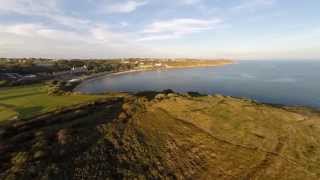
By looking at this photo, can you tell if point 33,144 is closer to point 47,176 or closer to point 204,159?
point 47,176

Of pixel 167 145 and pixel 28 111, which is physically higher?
pixel 167 145

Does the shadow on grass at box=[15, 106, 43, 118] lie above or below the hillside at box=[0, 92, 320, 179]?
below

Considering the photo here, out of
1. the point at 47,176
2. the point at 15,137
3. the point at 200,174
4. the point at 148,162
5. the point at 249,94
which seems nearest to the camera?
the point at 47,176

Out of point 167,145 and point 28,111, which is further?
point 28,111

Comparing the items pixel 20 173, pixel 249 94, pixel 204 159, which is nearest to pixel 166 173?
pixel 204 159

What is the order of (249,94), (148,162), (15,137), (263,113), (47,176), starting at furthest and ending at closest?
(249,94), (263,113), (15,137), (148,162), (47,176)

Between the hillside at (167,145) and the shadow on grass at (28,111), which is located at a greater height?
the hillside at (167,145)

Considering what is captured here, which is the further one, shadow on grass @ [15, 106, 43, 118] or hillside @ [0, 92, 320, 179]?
shadow on grass @ [15, 106, 43, 118]

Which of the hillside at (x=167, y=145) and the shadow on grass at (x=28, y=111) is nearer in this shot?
the hillside at (x=167, y=145)
